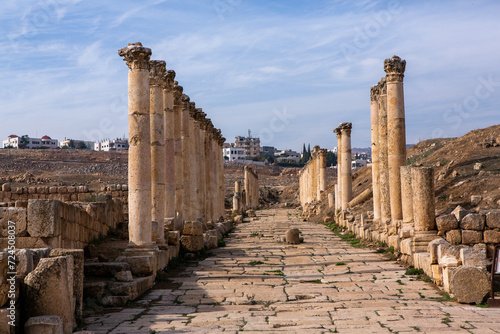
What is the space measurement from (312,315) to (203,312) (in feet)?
6.32

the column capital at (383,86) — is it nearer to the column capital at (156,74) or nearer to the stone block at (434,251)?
→ the column capital at (156,74)

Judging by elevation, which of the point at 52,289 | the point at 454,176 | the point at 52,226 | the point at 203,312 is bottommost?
the point at 203,312

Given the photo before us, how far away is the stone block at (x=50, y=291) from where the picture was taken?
25.6ft

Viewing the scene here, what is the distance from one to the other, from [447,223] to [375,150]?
28.1 feet

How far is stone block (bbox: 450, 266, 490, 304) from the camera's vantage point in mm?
10141

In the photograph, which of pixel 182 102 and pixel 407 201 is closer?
pixel 407 201

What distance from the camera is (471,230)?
46.0 feet

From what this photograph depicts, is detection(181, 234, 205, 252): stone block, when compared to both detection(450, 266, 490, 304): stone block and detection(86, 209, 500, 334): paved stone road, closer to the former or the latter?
detection(86, 209, 500, 334): paved stone road

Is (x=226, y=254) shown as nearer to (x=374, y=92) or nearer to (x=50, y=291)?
(x=374, y=92)

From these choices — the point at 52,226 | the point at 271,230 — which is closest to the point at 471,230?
the point at 52,226

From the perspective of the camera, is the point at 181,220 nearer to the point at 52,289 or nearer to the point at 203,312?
the point at 203,312

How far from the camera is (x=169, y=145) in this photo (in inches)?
786

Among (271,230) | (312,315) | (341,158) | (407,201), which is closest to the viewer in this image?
(312,315)

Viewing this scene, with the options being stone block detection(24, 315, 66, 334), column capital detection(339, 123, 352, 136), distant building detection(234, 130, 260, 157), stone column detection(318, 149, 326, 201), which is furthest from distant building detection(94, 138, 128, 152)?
stone block detection(24, 315, 66, 334)
